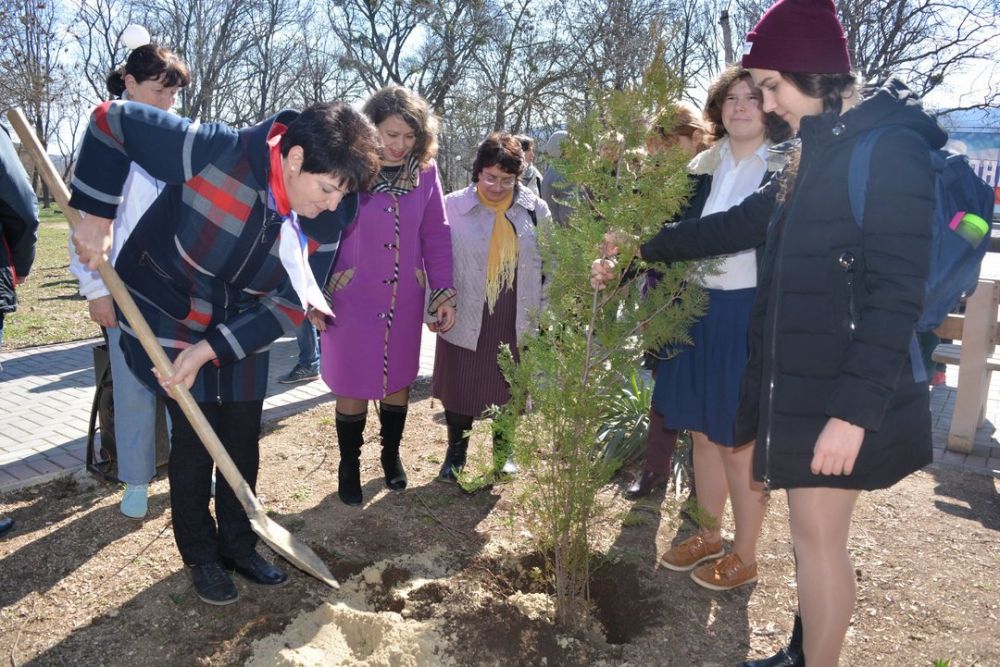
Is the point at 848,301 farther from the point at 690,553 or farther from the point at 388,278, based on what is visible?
the point at 388,278

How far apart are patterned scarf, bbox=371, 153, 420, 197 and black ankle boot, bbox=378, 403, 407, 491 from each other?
107cm

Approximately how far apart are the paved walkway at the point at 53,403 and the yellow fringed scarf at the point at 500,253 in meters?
2.10

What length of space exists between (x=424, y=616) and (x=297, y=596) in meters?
0.51

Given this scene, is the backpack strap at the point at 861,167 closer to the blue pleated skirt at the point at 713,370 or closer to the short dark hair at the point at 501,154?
the blue pleated skirt at the point at 713,370

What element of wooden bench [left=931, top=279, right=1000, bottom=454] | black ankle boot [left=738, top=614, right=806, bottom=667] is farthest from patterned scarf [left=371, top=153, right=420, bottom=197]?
wooden bench [left=931, top=279, right=1000, bottom=454]

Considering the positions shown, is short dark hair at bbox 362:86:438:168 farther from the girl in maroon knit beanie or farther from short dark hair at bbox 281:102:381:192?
the girl in maroon knit beanie

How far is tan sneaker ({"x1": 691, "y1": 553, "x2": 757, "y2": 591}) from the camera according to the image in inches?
119

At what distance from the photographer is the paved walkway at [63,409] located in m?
4.10

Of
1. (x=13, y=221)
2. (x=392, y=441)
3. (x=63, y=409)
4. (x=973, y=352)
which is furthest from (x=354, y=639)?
(x=973, y=352)

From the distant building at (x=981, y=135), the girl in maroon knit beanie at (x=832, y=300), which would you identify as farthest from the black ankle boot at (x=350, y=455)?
the distant building at (x=981, y=135)

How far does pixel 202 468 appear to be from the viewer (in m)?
2.72

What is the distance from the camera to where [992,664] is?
263 cm

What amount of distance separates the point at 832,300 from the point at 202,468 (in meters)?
2.15

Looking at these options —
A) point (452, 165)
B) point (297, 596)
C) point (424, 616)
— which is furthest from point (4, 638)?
point (452, 165)
